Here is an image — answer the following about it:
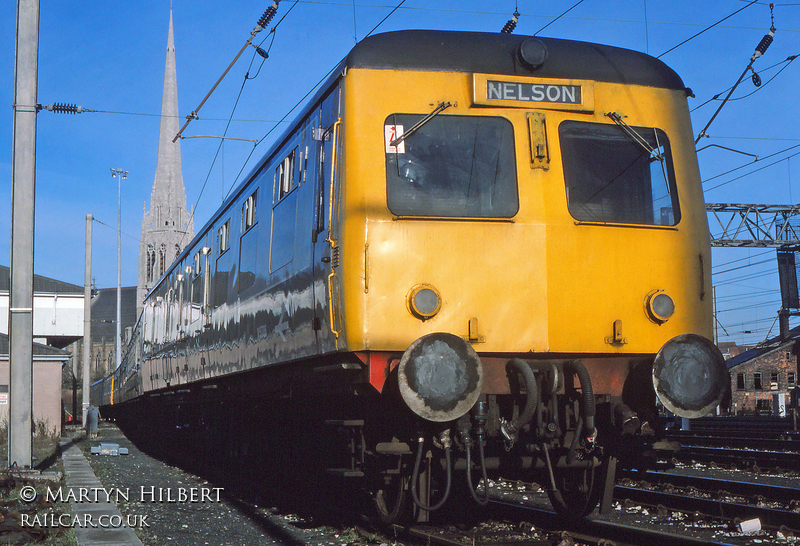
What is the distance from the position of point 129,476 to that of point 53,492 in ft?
12.4

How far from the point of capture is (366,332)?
5.67 m

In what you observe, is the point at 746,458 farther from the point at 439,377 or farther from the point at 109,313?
the point at 109,313

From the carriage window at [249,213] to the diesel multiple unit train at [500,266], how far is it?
7.93 ft

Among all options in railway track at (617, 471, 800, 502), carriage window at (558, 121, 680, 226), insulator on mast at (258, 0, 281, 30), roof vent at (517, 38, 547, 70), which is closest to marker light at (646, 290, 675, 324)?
carriage window at (558, 121, 680, 226)

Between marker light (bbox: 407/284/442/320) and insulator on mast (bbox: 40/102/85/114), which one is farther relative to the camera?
insulator on mast (bbox: 40/102/85/114)

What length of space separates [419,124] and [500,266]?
1105mm

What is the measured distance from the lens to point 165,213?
91938 millimetres

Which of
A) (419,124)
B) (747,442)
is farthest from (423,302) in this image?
(747,442)

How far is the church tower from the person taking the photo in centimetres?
9050

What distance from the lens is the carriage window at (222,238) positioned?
10.8 m

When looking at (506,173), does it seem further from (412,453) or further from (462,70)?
(412,453)

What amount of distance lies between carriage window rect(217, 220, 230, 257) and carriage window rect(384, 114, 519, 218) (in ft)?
16.7

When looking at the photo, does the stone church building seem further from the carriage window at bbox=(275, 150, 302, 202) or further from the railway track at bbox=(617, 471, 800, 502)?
the carriage window at bbox=(275, 150, 302, 202)

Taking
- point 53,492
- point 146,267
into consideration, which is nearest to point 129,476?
point 53,492
